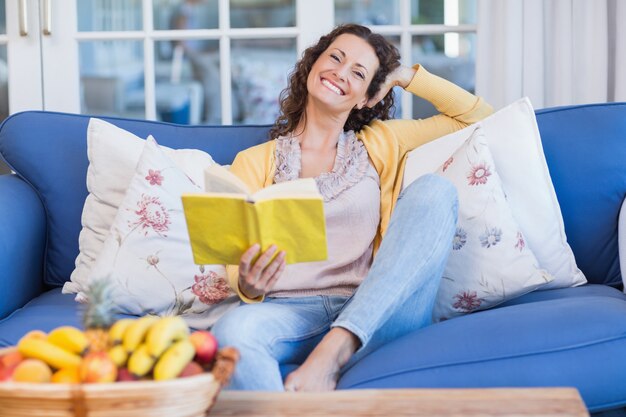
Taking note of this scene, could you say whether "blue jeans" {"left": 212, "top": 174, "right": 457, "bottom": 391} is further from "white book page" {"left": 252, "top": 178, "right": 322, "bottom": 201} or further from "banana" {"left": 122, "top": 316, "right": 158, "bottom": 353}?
"banana" {"left": 122, "top": 316, "right": 158, "bottom": 353}

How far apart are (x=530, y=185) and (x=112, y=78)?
1.81 m

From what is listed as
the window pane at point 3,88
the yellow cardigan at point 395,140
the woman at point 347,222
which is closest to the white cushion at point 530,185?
the yellow cardigan at point 395,140

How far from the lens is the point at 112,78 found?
3.24 metres

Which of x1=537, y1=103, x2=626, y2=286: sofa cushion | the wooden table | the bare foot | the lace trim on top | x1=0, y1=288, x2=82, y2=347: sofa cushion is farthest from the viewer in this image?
x1=537, y1=103, x2=626, y2=286: sofa cushion

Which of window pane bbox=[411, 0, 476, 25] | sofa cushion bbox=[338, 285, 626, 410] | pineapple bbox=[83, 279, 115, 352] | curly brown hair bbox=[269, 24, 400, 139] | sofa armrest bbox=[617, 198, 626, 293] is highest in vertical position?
window pane bbox=[411, 0, 476, 25]

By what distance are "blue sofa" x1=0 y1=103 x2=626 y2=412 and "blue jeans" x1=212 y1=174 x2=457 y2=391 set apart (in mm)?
63

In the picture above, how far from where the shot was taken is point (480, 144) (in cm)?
205

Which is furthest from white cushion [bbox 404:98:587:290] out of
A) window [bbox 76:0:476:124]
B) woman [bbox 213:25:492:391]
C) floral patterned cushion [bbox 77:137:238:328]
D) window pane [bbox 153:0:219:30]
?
window pane [bbox 153:0:219:30]

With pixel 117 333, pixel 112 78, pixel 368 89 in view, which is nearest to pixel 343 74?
pixel 368 89

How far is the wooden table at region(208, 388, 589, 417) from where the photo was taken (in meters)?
1.09

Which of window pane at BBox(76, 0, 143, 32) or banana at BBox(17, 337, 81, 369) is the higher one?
window pane at BBox(76, 0, 143, 32)

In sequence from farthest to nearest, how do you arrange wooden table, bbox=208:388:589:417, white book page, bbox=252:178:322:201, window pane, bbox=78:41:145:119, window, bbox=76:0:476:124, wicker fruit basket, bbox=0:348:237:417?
window pane, bbox=78:41:145:119
window, bbox=76:0:476:124
white book page, bbox=252:178:322:201
wooden table, bbox=208:388:589:417
wicker fruit basket, bbox=0:348:237:417

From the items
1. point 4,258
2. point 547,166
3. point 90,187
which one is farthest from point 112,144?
point 547,166

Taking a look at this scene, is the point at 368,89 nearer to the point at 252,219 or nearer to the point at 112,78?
the point at 252,219
